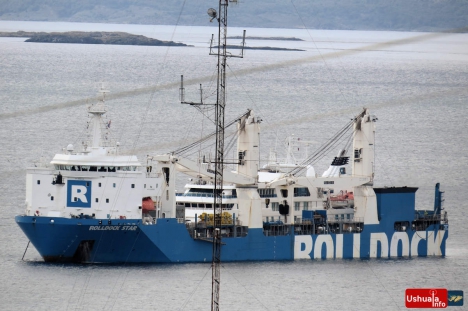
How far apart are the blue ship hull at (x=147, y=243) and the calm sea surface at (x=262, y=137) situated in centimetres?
99

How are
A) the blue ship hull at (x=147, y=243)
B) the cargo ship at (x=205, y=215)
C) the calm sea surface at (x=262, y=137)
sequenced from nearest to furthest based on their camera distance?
1. the calm sea surface at (x=262, y=137)
2. the blue ship hull at (x=147, y=243)
3. the cargo ship at (x=205, y=215)

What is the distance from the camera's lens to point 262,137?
4373 inches

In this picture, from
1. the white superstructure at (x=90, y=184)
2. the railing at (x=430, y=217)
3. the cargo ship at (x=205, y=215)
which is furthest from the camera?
the railing at (x=430, y=217)

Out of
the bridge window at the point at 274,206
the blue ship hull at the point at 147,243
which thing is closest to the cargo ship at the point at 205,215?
the blue ship hull at the point at 147,243

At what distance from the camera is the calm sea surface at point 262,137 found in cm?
6159

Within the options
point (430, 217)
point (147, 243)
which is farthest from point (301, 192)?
point (147, 243)

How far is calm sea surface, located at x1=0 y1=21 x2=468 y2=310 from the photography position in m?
61.6

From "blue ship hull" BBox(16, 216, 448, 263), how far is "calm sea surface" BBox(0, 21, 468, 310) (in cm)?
99

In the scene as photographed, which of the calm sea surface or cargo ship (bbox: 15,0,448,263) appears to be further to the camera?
cargo ship (bbox: 15,0,448,263)

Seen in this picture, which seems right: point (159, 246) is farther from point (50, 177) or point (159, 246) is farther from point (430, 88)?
point (430, 88)

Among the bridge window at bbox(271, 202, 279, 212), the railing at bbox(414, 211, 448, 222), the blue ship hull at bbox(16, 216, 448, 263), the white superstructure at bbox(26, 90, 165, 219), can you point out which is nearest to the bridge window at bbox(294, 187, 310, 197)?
the bridge window at bbox(271, 202, 279, 212)

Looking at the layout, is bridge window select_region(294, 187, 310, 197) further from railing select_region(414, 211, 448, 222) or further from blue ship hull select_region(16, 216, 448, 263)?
railing select_region(414, 211, 448, 222)

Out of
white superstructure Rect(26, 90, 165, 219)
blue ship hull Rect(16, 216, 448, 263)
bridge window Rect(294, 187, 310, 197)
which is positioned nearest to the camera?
blue ship hull Rect(16, 216, 448, 263)

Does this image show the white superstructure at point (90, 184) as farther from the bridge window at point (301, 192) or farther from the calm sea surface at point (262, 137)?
the bridge window at point (301, 192)
